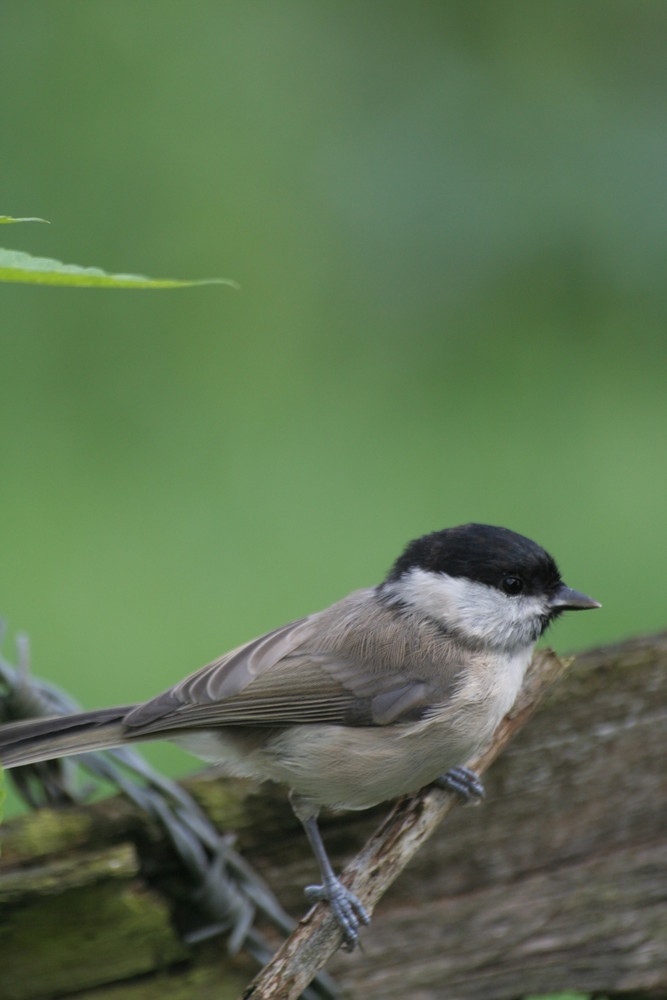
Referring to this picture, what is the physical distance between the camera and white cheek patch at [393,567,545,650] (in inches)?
82.0

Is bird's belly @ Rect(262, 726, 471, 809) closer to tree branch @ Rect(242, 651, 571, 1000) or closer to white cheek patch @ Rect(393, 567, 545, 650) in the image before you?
tree branch @ Rect(242, 651, 571, 1000)

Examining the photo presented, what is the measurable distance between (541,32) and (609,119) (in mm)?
498

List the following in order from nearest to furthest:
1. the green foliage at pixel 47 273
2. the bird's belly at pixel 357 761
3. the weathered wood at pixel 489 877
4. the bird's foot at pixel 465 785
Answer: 1. the green foliage at pixel 47 273
2. the weathered wood at pixel 489 877
3. the bird's foot at pixel 465 785
4. the bird's belly at pixel 357 761

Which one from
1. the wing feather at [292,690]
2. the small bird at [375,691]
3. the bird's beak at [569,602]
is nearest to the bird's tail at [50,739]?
the small bird at [375,691]

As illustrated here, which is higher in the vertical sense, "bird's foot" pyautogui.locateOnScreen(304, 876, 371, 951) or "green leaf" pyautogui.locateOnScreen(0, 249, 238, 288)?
"green leaf" pyautogui.locateOnScreen(0, 249, 238, 288)

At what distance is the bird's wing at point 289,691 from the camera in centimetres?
190

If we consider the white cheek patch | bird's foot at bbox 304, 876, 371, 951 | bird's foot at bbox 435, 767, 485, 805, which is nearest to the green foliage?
bird's foot at bbox 304, 876, 371, 951

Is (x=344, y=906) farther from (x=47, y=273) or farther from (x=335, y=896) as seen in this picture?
(x=47, y=273)

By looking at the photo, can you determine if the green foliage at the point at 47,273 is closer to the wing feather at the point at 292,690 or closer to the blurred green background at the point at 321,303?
the wing feather at the point at 292,690

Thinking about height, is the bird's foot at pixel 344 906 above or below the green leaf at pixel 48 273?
below

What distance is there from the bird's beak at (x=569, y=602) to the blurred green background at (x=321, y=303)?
4.27 feet

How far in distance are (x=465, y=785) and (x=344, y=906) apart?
38 cm

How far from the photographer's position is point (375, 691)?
1996mm

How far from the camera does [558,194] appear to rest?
173 inches
